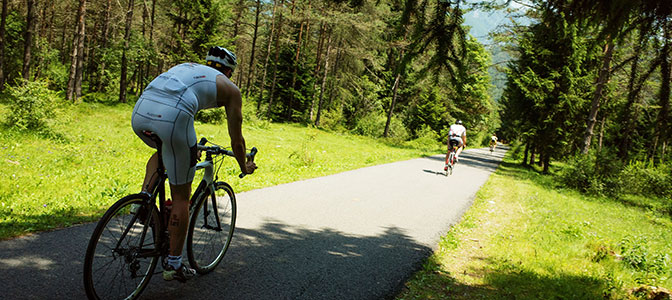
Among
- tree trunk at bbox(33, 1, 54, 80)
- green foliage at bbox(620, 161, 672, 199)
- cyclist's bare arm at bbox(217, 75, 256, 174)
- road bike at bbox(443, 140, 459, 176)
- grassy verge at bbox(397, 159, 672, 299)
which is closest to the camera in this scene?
cyclist's bare arm at bbox(217, 75, 256, 174)

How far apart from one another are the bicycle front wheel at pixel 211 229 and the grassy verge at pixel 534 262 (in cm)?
190

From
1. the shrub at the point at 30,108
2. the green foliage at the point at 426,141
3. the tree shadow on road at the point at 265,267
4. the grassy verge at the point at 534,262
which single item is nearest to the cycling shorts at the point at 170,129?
the tree shadow on road at the point at 265,267

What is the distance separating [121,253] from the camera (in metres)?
2.67

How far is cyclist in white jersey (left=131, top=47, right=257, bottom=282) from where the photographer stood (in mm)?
2502

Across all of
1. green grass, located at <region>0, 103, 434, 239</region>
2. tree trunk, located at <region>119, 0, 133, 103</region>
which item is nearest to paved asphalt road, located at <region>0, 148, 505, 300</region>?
green grass, located at <region>0, 103, 434, 239</region>

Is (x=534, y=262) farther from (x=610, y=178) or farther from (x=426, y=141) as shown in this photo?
(x=426, y=141)

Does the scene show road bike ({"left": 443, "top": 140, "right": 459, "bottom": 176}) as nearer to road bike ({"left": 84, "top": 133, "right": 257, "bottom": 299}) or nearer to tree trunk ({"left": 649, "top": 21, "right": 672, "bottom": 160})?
tree trunk ({"left": 649, "top": 21, "right": 672, "bottom": 160})

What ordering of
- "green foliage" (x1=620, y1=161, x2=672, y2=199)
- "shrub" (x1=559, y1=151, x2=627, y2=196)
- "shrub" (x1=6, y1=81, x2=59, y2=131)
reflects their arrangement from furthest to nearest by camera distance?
"green foliage" (x1=620, y1=161, x2=672, y2=199) → "shrub" (x1=559, y1=151, x2=627, y2=196) → "shrub" (x1=6, y1=81, x2=59, y2=131)

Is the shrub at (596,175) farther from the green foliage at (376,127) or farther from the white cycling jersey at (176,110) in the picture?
the white cycling jersey at (176,110)

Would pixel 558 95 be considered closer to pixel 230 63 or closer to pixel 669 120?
pixel 669 120

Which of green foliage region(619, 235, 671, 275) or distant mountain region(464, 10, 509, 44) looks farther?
green foliage region(619, 235, 671, 275)

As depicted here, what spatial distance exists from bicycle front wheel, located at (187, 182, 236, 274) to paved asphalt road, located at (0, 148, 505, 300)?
13cm

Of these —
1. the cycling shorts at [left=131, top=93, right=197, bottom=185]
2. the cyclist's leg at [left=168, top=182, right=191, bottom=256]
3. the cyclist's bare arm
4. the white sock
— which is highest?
the cyclist's bare arm

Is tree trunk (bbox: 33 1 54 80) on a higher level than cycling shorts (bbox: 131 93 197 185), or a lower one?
higher
